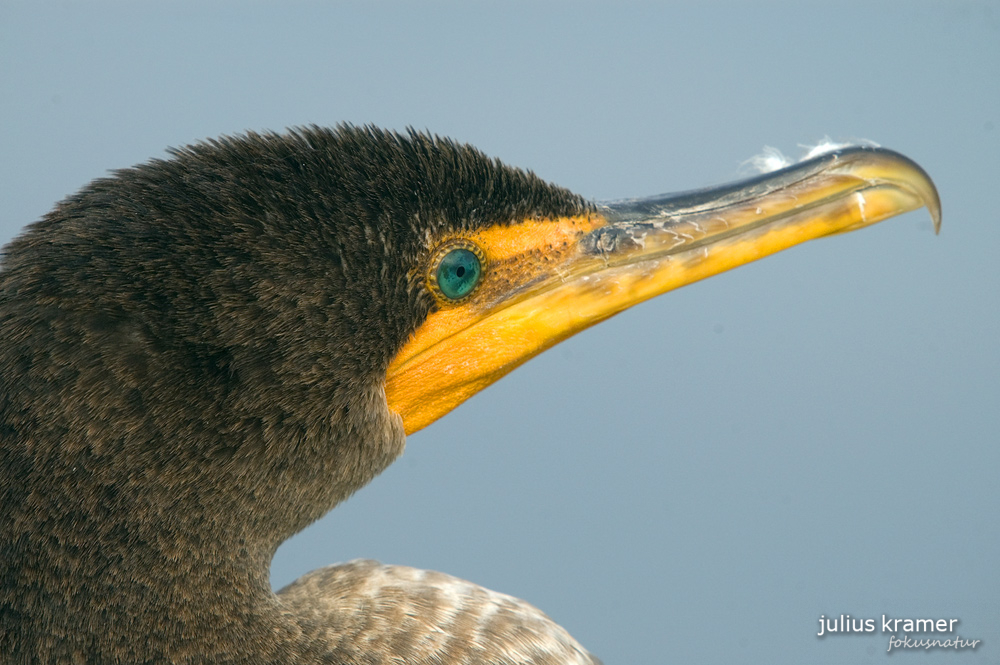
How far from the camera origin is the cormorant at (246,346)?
5.67ft

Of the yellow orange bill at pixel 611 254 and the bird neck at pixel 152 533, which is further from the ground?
the yellow orange bill at pixel 611 254

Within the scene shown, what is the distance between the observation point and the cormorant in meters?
1.73

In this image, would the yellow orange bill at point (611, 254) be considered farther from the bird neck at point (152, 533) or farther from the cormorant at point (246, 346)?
the bird neck at point (152, 533)

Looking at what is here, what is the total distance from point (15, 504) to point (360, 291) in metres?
0.85

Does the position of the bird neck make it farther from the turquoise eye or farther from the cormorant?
the turquoise eye

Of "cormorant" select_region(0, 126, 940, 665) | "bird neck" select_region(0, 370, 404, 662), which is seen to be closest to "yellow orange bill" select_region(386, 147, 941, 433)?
"cormorant" select_region(0, 126, 940, 665)

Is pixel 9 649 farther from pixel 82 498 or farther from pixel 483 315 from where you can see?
pixel 483 315

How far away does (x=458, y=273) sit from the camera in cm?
212

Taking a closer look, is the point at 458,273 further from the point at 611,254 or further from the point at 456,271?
the point at 611,254

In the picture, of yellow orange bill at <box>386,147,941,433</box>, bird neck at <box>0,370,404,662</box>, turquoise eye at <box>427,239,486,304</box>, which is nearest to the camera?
bird neck at <box>0,370,404,662</box>

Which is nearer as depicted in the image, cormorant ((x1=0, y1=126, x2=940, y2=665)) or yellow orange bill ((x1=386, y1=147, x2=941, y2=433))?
cormorant ((x1=0, y1=126, x2=940, y2=665))

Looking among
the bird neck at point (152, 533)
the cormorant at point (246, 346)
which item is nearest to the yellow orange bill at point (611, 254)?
the cormorant at point (246, 346)

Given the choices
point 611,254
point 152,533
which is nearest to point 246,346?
point 152,533

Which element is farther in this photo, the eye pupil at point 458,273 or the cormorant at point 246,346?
the eye pupil at point 458,273
